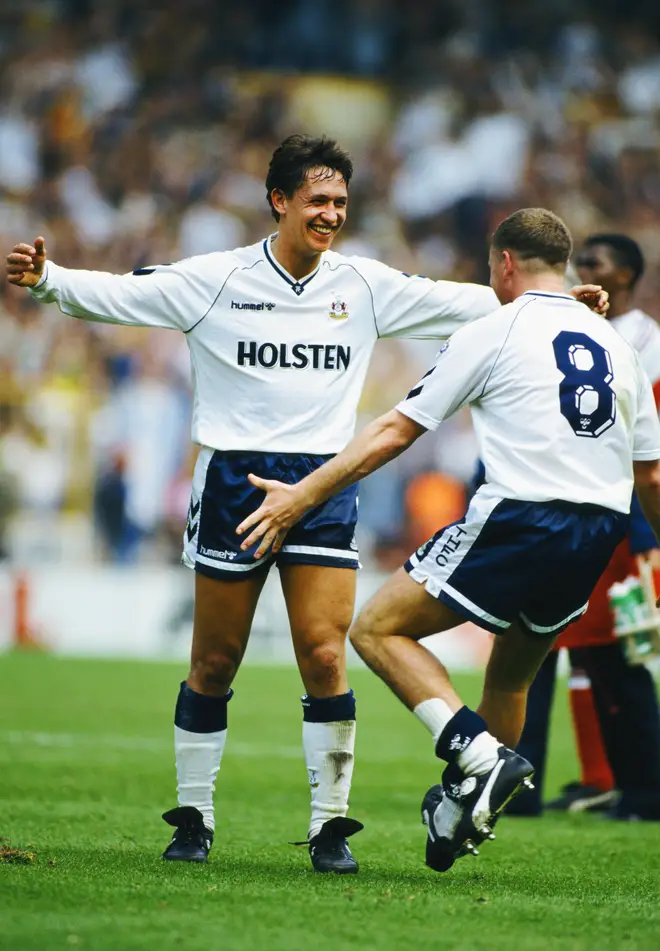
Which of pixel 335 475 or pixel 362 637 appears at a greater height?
pixel 335 475

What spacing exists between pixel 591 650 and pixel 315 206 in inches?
126

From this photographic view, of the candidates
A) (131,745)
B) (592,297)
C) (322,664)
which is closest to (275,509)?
(322,664)

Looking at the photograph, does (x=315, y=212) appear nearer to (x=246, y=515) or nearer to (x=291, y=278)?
(x=291, y=278)

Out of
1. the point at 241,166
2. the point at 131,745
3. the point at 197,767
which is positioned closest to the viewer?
the point at 197,767

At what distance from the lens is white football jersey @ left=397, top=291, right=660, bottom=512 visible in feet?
16.2

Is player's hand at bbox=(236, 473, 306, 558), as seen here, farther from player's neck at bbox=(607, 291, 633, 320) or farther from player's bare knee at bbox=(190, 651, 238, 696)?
player's neck at bbox=(607, 291, 633, 320)

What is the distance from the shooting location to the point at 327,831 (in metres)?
5.39

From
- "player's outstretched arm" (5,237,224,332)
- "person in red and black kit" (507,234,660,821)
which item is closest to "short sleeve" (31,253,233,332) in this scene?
"player's outstretched arm" (5,237,224,332)

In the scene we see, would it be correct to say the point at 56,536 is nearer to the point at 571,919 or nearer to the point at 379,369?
the point at 379,369

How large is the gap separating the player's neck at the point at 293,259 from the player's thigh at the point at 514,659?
147cm

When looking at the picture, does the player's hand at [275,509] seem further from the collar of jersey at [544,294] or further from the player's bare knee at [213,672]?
the collar of jersey at [544,294]

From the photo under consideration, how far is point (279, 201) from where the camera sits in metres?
5.54

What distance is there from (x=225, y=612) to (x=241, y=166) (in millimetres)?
16093

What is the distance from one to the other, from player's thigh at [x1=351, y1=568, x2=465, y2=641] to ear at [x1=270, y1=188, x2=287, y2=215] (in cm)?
139
